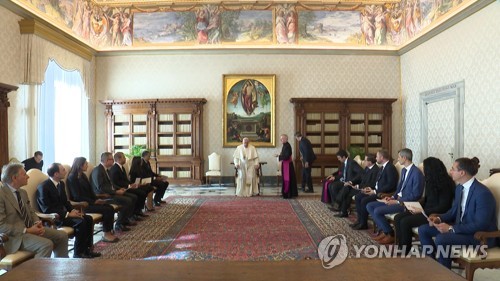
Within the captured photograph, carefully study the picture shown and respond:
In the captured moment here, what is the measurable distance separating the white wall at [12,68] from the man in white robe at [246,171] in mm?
5706

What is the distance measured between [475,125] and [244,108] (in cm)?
742

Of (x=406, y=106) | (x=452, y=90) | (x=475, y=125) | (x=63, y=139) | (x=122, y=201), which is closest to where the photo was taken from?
(x=122, y=201)

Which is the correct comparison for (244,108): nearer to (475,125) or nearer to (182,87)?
(182,87)

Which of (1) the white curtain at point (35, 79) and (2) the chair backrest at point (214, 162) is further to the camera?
(2) the chair backrest at point (214, 162)

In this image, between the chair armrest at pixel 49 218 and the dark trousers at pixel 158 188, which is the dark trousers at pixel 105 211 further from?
the dark trousers at pixel 158 188

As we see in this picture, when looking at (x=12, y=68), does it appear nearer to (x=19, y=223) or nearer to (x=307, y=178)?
(x=19, y=223)

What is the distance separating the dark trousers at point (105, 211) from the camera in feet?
20.5

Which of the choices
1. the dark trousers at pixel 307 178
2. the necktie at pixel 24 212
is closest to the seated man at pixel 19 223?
the necktie at pixel 24 212

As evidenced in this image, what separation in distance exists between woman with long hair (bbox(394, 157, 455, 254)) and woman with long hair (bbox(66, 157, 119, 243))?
437 centimetres

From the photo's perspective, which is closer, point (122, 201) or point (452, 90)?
point (122, 201)

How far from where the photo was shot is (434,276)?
82.4 inches

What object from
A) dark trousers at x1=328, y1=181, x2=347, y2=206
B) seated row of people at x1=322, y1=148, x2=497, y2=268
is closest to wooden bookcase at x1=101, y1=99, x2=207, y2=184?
dark trousers at x1=328, y1=181, x2=347, y2=206

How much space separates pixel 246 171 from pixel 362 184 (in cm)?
442

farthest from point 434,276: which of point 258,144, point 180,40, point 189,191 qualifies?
point 180,40
